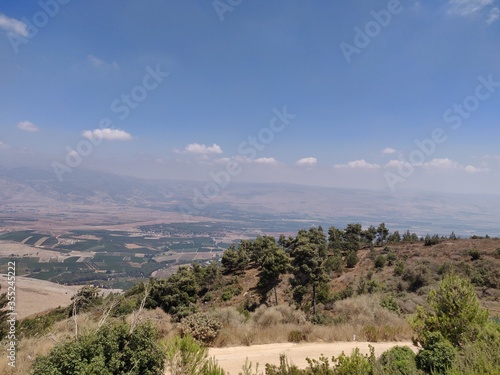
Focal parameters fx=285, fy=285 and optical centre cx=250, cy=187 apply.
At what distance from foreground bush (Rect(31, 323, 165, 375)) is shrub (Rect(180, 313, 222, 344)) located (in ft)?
13.5

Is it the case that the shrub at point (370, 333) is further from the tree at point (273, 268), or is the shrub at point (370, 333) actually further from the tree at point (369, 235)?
the tree at point (369, 235)

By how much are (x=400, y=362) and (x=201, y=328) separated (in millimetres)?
5811

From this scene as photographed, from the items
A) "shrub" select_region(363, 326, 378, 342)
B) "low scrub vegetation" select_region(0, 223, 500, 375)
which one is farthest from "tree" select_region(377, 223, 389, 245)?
"shrub" select_region(363, 326, 378, 342)

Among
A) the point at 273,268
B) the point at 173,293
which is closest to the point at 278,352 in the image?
the point at 273,268

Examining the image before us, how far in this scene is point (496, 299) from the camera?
56.9 feet

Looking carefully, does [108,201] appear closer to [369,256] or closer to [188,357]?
[369,256]

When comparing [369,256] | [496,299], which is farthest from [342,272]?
[496,299]

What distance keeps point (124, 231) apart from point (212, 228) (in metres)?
33.2

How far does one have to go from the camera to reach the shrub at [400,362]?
545 centimetres

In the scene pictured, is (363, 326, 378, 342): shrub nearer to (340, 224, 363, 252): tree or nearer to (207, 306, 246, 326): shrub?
(207, 306, 246, 326): shrub

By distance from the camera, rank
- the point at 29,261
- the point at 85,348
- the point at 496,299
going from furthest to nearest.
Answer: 1. the point at 29,261
2. the point at 496,299
3. the point at 85,348

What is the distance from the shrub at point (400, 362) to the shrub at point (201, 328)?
5.23 meters

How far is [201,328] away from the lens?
30.1ft

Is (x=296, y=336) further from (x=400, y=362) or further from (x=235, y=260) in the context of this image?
(x=235, y=260)
